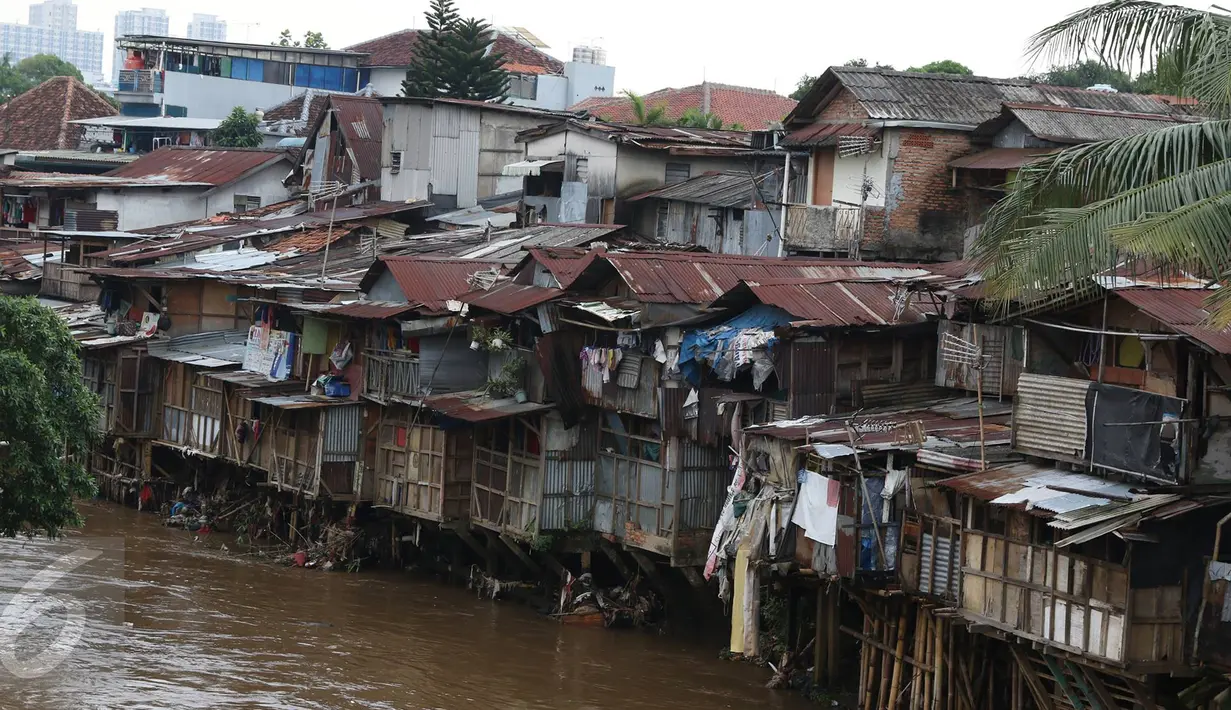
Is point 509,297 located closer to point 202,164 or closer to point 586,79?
point 202,164

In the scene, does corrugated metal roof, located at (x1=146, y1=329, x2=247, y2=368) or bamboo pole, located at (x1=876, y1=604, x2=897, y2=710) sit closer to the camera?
bamboo pole, located at (x1=876, y1=604, x2=897, y2=710)

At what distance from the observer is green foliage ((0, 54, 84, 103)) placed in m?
92.3

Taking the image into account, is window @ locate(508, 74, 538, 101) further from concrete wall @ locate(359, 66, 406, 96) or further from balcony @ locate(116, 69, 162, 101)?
balcony @ locate(116, 69, 162, 101)

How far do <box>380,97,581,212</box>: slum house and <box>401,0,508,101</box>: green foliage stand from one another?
31.3ft

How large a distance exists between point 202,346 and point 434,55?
755 inches

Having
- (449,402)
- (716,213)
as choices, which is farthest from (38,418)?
(716,213)

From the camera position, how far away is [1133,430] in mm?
16312

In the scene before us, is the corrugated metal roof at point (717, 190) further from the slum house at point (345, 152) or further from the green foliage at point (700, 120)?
the green foliage at point (700, 120)

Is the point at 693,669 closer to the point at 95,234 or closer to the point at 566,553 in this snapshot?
the point at 566,553

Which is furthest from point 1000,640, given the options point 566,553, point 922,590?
point 566,553

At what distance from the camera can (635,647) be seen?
77.0ft

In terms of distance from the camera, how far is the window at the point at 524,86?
190ft

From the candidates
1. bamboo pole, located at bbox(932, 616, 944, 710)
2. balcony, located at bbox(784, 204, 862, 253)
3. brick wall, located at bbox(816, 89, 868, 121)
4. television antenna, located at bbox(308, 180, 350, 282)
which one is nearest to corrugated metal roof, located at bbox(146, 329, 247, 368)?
television antenna, located at bbox(308, 180, 350, 282)

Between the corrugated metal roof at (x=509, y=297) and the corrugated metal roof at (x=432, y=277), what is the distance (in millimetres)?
523
